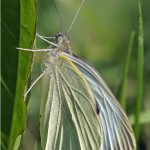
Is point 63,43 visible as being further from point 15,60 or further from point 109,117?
point 15,60

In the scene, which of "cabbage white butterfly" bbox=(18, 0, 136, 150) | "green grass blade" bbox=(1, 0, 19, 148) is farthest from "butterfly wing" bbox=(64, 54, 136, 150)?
"green grass blade" bbox=(1, 0, 19, 148)

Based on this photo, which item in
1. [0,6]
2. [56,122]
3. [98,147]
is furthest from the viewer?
[98,147]

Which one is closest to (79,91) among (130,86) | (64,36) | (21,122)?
(64,36)

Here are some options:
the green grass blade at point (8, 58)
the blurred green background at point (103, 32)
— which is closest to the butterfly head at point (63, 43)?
the green grass blade at point (8, 58)

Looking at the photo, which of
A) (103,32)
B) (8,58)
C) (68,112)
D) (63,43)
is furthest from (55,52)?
(103,32)

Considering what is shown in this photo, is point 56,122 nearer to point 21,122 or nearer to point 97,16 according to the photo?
point 21,122

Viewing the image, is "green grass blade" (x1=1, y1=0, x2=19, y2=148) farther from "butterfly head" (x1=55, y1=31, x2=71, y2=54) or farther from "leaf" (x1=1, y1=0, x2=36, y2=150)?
"butterfly head" (x1=55, y1=31, x2=71, y2=54)

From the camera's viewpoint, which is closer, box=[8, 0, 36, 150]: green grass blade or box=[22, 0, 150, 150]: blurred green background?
box=[8, 0, 36, 150]: green grass blade
